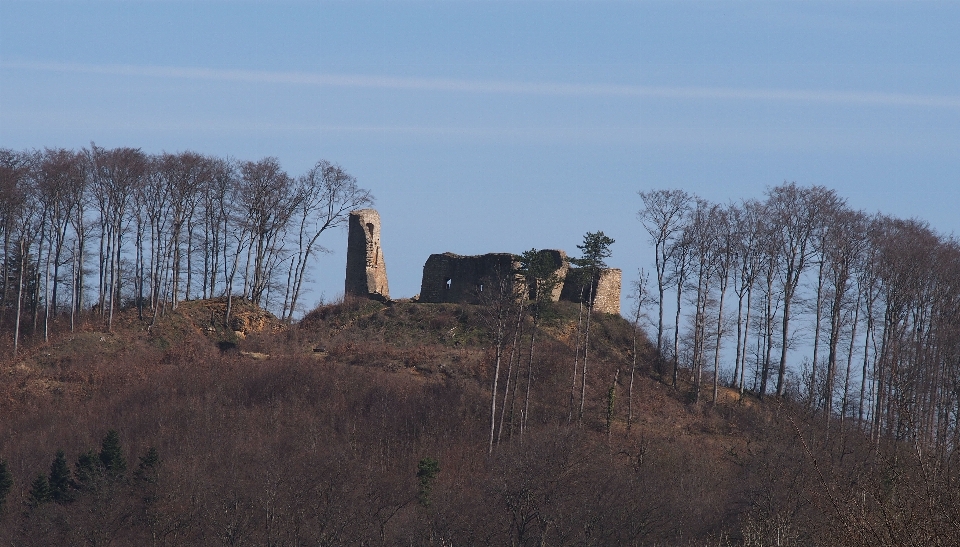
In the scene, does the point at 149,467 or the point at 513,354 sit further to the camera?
the point at 513,354

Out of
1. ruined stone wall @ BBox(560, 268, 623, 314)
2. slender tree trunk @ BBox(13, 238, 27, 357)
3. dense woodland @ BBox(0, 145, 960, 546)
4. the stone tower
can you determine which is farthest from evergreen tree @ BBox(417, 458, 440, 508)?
slender tree trunk @ BBox(13, 238, 27, 357)

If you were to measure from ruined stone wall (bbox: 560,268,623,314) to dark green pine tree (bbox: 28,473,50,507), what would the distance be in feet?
73.2

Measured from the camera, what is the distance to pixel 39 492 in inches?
1331

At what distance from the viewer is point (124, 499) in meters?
34.1

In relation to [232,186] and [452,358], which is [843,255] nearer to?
[452,358]

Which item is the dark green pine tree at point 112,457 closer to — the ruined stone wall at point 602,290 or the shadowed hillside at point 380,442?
the shadowed hillside at point 380,442

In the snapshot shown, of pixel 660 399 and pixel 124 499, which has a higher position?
pixel 660 399

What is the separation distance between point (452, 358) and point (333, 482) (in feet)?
36.9

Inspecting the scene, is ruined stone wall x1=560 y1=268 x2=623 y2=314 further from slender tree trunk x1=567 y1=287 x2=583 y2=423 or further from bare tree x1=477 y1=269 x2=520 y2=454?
slender tree trunk x1=567 y1=287 x2=583 y2=423

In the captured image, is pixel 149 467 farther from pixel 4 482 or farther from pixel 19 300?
pixel 19 300

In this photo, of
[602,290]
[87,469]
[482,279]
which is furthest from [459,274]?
[87,469]

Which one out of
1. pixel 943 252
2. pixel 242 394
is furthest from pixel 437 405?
pixel 943 252

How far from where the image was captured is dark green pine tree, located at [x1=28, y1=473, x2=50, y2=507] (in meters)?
33.7

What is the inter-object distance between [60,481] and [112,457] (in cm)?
161
